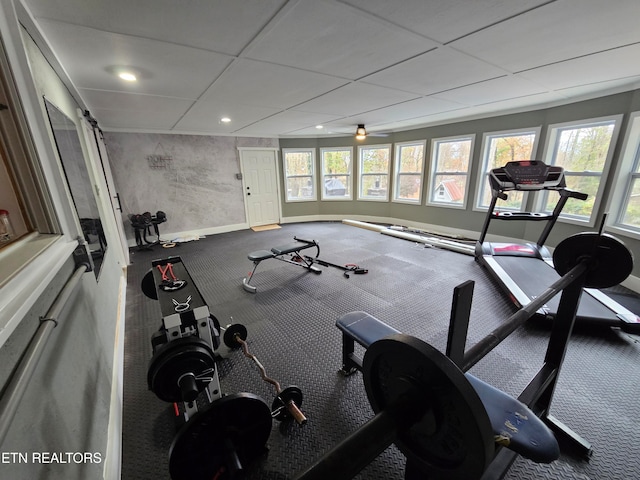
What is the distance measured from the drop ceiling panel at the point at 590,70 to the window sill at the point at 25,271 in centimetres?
363

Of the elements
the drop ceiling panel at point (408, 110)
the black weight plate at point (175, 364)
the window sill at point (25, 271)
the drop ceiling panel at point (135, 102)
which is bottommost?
the black weight plate at point (175, 364)

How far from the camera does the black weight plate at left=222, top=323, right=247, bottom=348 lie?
2201mm

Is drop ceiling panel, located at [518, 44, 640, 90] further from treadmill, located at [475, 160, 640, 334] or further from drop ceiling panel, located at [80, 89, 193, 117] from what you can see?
drop ceiling panel, located at [80, 89, 193, 117]

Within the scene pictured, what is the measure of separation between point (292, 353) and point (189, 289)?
100 centimetres

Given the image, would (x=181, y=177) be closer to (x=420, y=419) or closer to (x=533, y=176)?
(x=533, y=176)

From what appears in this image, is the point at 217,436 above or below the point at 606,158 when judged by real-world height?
below

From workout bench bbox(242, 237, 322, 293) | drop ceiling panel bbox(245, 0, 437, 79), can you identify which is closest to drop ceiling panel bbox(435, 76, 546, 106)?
drop ceiling panel bbox(245, 0, 437, 79)

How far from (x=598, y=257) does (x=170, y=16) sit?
2.49 metres

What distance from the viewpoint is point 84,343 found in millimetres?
1316

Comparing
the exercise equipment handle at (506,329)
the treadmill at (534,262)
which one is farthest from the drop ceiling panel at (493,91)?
the exercise equipment handle at (506,329)

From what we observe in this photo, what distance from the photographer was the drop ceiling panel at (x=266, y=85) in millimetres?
2193

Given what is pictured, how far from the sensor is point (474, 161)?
4930 mm

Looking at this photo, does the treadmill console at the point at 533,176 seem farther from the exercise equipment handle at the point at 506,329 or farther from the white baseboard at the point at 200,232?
the white baseboard at the point at 200,232

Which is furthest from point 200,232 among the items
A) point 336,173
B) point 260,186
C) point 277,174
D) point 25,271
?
point 25,271
